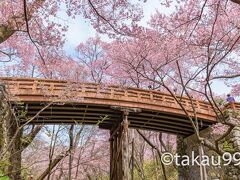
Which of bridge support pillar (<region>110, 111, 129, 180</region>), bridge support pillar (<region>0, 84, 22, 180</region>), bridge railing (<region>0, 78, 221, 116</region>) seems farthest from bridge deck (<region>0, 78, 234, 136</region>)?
bridge support pillar (<region>0, 84, 22, 180</region>)

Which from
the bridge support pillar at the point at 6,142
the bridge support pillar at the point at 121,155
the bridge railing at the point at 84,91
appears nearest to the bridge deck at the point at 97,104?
the bridge railing at the point at 84,91

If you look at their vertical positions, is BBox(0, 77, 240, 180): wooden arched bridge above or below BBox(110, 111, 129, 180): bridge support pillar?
above

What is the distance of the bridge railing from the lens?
12.3 meters

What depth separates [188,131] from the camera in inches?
701

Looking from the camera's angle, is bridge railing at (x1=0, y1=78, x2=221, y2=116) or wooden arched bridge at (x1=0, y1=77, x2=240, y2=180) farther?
wooden arched bridge at (x1=0, y1=77, x2=240, y2=180)

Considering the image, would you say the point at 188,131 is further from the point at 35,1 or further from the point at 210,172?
the point at 35,1

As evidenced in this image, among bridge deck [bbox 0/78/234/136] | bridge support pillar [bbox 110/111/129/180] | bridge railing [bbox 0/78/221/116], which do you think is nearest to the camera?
bridge railing [bbox 0/78/221/116]

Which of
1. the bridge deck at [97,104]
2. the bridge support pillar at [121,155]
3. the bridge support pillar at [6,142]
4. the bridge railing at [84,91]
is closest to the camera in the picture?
the bridge support pillar at [6,142]

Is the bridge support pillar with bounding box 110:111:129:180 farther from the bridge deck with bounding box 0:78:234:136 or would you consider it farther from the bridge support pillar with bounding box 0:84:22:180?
the bridge support pillar with bounding box 0:84:22:180

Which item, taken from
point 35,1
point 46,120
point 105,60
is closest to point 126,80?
point 105,60

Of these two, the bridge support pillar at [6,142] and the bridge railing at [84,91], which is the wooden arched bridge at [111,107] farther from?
the bridge support pillar at [6,142]

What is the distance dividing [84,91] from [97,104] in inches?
32.2

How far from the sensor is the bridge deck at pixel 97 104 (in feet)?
41.3

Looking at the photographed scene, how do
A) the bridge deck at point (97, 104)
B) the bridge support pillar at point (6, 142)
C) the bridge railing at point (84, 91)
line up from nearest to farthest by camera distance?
the bridge support pillar at point (6, 142), the bridge railing at point (84, 91), the bridge deck at point (97, 104)
